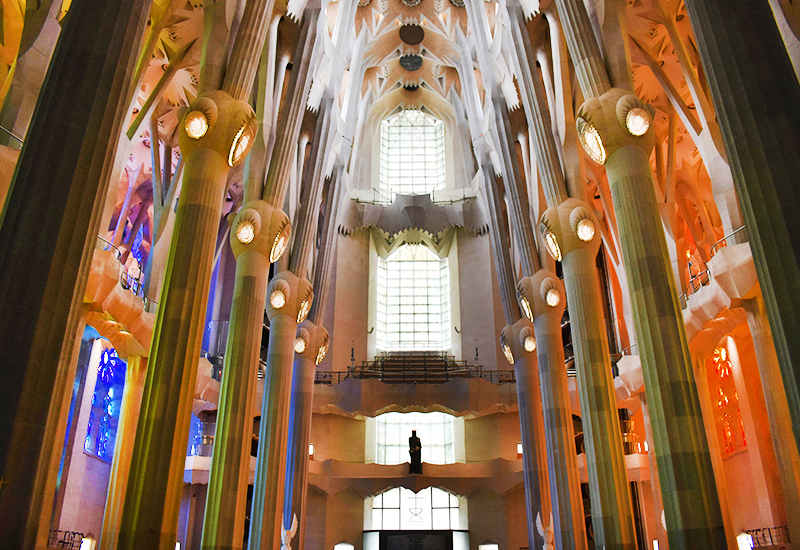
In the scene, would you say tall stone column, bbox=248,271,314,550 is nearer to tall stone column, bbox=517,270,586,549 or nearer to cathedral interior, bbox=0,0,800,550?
cathedral interior, bbox=0,0,800,550

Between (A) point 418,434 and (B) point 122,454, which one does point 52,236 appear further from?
(A) point 418,434

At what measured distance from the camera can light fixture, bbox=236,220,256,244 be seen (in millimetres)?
13782

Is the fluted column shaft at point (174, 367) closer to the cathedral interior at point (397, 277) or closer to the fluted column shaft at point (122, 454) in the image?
the cathedral interior at point (397, 277)

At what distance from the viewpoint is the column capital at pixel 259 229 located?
45.3 ft

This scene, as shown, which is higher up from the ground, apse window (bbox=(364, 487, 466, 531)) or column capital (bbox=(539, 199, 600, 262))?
column capital (bbox=(539, 199, 600, 262))

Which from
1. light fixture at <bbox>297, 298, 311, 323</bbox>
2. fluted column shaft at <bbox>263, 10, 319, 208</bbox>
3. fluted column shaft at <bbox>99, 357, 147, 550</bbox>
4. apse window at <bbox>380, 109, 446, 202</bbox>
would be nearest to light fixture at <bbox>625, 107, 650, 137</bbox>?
fluted column shaft at <bbox>263, 10, 319, 208</bbox>

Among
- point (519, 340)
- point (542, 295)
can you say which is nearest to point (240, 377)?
point (542, 295)

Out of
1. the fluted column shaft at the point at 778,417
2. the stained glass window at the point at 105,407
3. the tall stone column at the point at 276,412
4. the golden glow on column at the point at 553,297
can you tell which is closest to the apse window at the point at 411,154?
the tall stone column at the point at 276,412

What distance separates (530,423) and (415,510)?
26.8ft

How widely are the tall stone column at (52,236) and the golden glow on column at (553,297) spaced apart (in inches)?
491

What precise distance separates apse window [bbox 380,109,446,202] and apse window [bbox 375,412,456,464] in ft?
36.9

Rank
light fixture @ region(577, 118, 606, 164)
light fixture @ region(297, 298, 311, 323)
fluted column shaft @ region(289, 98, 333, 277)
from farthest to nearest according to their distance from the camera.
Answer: fluted column shaft @ region(289, 98, 333, 277)
light fixture @ region(297, 298, 311, 323)
light fixture @ region(577, 118, 606, 164)

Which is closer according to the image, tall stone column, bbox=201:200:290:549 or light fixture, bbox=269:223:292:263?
tall stone column, bbox=201:200:290:549

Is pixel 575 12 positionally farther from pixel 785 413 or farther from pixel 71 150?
pixel 71 150
